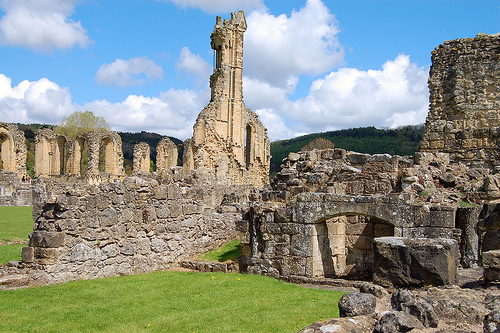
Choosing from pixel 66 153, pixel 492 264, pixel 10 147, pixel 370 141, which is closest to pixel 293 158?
pixel 492 264

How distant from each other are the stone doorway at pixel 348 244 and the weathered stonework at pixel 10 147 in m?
32.8

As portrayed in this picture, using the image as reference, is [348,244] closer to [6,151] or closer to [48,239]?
[48,239]

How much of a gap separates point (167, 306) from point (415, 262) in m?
3.93

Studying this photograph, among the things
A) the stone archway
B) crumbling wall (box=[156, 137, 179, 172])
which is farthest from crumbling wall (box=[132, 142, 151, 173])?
the stone archway

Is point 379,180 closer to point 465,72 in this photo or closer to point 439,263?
point 439,263

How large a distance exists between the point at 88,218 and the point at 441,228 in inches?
266

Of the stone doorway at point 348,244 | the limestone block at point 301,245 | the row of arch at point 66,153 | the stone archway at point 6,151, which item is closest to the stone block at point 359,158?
the stone doorway at point 348,244

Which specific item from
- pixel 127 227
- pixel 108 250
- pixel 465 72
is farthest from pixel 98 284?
pixel 465 72

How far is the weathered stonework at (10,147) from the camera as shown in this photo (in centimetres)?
3466

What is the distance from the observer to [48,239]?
813 centimetres

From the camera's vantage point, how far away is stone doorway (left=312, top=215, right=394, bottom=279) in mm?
8750

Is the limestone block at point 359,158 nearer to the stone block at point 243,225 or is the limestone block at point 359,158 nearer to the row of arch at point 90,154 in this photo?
the stone block at point 243,225

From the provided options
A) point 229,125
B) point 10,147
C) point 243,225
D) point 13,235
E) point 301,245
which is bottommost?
point 13,235

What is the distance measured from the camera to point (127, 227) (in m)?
9.48
